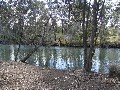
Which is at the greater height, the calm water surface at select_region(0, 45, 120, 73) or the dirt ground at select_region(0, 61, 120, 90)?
the dirt ground at select_region(0, 61, 120, 90)

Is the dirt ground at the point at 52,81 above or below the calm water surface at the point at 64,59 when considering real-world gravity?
above

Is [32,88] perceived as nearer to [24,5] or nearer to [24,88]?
[24,88]

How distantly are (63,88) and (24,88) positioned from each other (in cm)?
168

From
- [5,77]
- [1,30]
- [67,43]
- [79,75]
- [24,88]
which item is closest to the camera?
[24,88]

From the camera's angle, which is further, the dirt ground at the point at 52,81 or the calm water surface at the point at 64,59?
the calm water surface at the point at 64,59

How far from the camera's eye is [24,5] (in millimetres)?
33688

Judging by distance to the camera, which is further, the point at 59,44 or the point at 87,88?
the point at 59,44

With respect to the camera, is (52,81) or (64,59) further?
(64,59)

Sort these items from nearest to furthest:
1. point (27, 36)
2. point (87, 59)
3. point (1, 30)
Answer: point (87, 59)
point (1, 30)
point (27, 36)

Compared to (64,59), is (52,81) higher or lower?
higher

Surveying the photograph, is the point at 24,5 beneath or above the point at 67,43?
above

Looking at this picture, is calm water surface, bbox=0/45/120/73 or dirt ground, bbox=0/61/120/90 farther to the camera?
calm water surface, bbox=0/45/120/73

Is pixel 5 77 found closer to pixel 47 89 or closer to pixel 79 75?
pixel 47 89

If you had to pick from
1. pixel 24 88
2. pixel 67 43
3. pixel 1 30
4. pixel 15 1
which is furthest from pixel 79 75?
pixel 67 43
